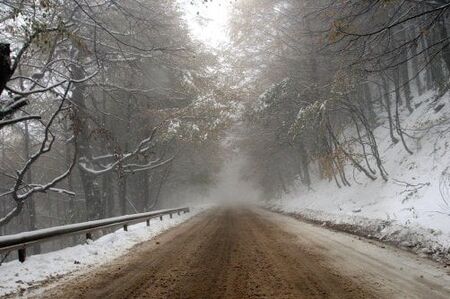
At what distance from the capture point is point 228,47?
25.3m

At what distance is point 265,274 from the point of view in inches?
280

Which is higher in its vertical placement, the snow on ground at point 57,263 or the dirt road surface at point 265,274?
the snow on ground at point 57,263

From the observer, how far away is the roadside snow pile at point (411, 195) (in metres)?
10.3

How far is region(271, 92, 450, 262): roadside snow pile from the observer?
10305 mm

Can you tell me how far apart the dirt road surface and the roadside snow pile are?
106 centimetres

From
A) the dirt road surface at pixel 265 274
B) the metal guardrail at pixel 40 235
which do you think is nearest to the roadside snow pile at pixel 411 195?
the dirt road surface at pixel 265 274

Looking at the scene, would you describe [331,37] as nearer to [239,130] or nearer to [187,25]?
[187,25]

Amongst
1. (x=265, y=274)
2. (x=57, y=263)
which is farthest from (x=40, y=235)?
(x=265, y=274)

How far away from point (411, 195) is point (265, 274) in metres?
9.69

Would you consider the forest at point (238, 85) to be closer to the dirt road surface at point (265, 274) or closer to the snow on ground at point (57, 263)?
the snow on ground at point (57, 263)

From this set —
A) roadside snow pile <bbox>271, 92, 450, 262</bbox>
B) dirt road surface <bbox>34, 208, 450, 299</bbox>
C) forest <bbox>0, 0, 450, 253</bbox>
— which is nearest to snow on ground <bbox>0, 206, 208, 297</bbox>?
dirt road surface <bbox>34, 208, 450, 299</bbox>

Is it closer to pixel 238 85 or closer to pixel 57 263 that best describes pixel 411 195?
pixel 57 263

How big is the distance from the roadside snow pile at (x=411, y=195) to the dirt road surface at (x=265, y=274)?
3.46 ft

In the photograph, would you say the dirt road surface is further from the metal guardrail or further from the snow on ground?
the metal guardrail
